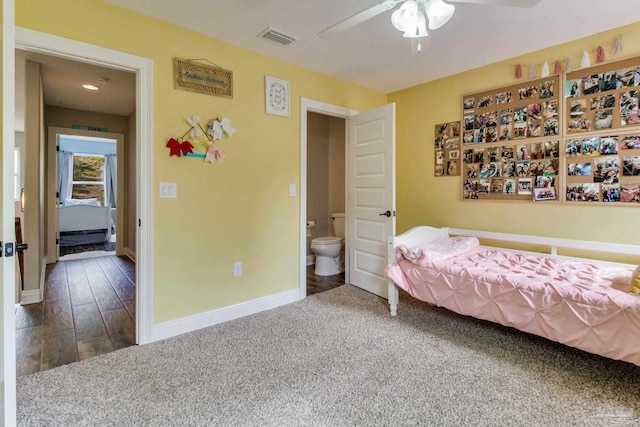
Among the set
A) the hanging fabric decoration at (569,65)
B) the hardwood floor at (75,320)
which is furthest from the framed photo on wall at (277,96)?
the hanging fabric decoration at (569,65)

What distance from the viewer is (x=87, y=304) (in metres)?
3.05

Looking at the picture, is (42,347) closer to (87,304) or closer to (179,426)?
(87,304)

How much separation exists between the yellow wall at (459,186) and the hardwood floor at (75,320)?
3.10 m

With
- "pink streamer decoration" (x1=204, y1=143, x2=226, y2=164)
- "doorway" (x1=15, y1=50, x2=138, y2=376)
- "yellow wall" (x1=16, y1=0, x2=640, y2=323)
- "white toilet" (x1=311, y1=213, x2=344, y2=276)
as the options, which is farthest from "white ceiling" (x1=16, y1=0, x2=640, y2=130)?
"white toilet" (x1=311, y1=213, x2=344, y2=276)

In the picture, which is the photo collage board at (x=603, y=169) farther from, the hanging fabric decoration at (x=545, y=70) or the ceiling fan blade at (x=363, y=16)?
the ceiling fan blade at (x=363, y=16)

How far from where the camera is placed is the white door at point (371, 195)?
9.81 feet

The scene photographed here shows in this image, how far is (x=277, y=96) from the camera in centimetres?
291

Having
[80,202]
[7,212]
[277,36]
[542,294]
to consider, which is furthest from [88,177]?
[542,294]

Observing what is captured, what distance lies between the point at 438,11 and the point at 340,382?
2038 millimetres

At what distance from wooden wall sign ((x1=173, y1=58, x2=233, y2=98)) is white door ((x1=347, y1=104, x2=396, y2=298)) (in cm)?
142

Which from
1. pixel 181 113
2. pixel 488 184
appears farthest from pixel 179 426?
pixel 488 184

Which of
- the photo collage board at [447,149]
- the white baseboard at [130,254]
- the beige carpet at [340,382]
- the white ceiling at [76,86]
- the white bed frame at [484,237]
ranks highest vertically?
the white ceiling at [76,86]

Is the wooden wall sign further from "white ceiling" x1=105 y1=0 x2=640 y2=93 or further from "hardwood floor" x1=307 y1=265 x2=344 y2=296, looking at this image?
"hardwood floor" x1=307 y1=265 x2=344 y2=296

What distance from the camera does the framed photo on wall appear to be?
9.33 feet
